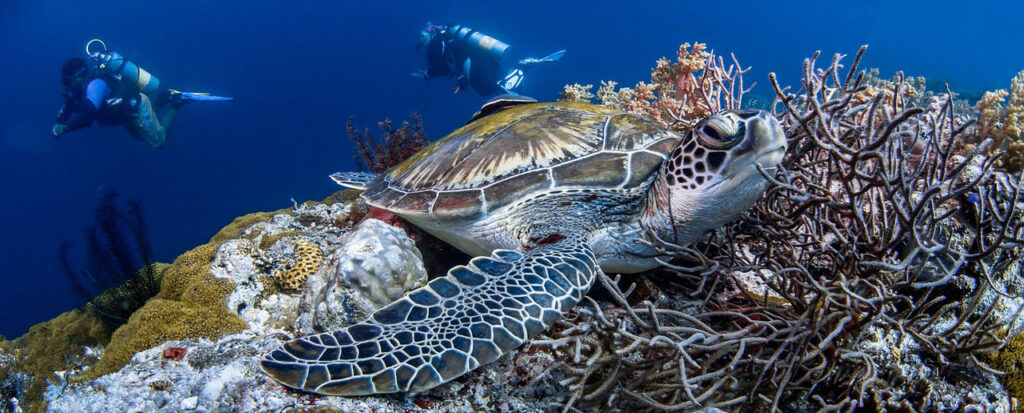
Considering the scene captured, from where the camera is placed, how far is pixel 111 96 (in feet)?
37.2

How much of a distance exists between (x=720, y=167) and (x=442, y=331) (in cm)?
133

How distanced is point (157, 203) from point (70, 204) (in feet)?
34.3

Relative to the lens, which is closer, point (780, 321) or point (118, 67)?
point (780, 321)

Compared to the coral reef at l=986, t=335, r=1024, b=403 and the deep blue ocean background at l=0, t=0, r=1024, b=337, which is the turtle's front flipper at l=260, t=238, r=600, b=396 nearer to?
the coral reef at l=986, t=335, r=1024, b=403

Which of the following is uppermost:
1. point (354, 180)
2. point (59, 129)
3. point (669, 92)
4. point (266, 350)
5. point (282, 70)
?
point (282, 70)

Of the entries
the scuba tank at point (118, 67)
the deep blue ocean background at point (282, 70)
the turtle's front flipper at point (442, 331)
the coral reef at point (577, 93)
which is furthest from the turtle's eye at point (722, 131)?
the deep blue ocean background at point (282, 70)

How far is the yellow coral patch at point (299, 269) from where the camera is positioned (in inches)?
102

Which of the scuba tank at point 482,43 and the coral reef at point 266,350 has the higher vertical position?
the scuba tank at point 482,43

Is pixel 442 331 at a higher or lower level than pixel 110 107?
lower

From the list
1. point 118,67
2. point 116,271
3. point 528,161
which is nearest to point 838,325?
point 528,161

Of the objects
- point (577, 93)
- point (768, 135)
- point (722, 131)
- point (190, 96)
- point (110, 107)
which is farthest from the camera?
point (190, 96)

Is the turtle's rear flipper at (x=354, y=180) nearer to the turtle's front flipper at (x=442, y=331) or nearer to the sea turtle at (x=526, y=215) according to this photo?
the sea turtle at (x=526, y=215)

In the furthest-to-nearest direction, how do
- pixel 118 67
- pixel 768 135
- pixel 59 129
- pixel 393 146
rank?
pixel 118 67, pixel 59 129, pixel 393 146, pixel 768 135

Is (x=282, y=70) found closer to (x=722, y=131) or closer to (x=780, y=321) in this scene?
(x=722, y=131)
